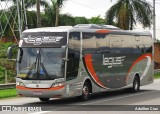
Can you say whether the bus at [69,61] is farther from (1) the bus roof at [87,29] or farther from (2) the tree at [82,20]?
(2) the tree at [82,20]

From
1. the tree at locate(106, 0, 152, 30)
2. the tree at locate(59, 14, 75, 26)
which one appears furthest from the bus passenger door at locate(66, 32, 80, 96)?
the tree at locate(59, 14, 75, 26)

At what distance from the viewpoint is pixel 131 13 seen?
166ft

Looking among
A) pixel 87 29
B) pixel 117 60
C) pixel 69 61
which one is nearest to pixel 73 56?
pixel 69 61

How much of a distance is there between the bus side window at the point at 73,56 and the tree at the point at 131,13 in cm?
3078

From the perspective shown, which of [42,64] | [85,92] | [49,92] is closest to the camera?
[49,92]

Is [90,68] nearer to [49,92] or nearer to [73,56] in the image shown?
[73,56]

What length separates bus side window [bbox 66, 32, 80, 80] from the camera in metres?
18.7

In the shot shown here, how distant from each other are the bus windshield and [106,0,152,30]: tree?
104ft

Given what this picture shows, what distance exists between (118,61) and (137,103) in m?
4.77

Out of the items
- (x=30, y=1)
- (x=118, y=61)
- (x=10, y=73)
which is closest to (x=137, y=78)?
(x=118, y=61)

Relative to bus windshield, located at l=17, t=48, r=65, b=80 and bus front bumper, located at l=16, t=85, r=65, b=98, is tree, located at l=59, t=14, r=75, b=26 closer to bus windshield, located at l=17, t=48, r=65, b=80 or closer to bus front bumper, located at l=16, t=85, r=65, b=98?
bus windshield, located at l=17, t=48, r=65, b=80

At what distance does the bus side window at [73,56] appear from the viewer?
18.7 meters

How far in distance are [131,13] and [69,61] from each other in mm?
32609

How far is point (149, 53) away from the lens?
1038 inches
